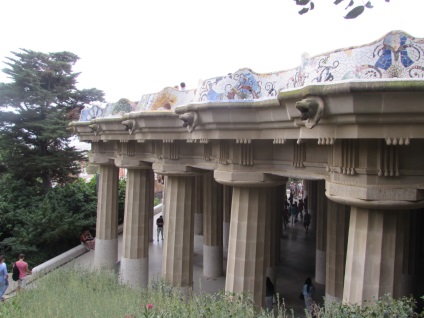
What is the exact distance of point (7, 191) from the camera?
26766mm

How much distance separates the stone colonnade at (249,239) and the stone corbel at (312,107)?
196 centimetres

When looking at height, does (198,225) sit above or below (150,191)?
below

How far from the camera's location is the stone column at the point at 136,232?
54.0 feet

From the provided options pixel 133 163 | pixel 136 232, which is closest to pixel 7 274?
pixel 136 232

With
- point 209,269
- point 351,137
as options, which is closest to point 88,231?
point 209,269

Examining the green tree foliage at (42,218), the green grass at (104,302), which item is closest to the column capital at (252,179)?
the green grass at (104,302)

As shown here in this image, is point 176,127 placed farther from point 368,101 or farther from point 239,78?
point 368,101

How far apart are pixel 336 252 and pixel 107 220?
10.8 m

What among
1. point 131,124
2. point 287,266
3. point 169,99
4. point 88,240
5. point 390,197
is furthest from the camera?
point 88,240

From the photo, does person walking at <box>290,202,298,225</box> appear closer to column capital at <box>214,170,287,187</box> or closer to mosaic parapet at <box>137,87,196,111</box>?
mosaic parapet at <box>137,87,196,111</box>

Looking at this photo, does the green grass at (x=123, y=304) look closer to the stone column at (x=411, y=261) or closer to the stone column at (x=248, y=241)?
the stone column at (x=248, y=241)

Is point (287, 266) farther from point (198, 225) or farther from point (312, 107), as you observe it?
point (312, 107)

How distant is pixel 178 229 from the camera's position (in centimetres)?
1395

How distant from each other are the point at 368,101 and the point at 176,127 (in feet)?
23.8
